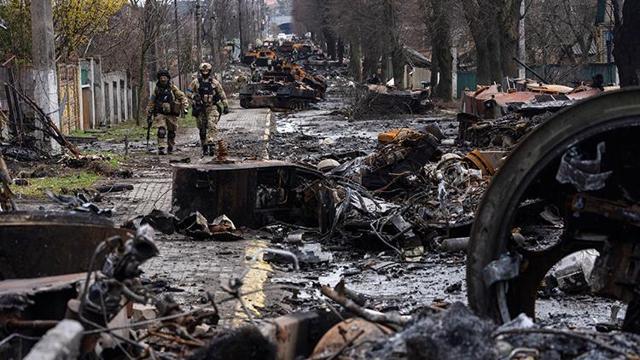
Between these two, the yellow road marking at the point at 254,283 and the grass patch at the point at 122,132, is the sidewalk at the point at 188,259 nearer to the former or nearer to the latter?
the yellow road marking at the point at 254,283

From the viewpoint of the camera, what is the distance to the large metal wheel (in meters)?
4.51

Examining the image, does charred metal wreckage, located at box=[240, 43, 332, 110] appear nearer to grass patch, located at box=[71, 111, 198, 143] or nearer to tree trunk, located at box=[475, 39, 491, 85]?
tree trunk, located at box=[475, 39, 491, 85]

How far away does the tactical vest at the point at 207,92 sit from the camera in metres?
22.3

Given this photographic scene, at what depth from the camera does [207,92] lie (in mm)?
22469

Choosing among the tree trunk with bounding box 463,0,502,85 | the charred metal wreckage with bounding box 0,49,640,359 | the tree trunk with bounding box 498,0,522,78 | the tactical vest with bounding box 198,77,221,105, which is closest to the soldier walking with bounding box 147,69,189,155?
the tactical vest with bounding box 198,77,221,105

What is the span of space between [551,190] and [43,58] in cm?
1820

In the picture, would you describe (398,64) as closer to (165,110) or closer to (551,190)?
(165,110)

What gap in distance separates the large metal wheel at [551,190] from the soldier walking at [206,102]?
17.7 meters

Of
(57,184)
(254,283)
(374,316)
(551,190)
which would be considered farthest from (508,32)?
(374,316)

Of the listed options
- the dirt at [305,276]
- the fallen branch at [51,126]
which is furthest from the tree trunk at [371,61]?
the dirt at [305,276]

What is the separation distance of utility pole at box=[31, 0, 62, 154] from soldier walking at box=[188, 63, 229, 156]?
296 centimetres

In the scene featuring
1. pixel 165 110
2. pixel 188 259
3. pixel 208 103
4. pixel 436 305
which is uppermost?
pixel 208 103

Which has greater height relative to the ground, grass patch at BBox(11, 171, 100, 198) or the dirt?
grass patch at BBox(11, 171, 100, 198)

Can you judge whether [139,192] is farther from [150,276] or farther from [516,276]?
[516,276]
